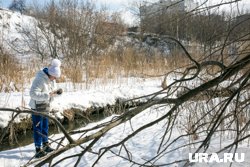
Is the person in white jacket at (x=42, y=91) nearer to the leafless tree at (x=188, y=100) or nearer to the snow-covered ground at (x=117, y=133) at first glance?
the snow-covered ground at (x=117, y=133)

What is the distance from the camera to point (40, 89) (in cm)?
444

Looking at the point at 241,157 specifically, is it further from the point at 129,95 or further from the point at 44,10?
the point at 44,10

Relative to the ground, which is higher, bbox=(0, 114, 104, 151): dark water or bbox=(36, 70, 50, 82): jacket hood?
bbox=(36, 70, 50, 82): jacket hood

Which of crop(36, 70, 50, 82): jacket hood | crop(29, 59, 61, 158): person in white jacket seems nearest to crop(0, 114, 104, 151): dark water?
crop(29, 59, 61, 158): person in white jacket

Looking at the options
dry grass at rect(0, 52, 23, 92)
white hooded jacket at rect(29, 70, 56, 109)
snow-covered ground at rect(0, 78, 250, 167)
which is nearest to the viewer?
snow-covered ground at rect(0, 78, 250, 167)

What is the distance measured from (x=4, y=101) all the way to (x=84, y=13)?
6534 mm

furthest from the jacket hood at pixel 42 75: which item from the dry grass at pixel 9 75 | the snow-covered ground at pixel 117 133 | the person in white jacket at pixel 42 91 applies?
the dry grass at pixel 9 75

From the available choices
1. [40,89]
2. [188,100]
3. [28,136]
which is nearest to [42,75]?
[40,89]

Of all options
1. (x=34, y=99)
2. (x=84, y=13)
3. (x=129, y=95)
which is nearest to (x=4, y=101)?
(x=34, y=99)

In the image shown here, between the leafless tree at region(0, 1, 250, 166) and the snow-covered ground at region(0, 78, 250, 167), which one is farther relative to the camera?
the snow-covered ground at region(0, 78, 250, 167)

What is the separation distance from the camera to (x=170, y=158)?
3.54m

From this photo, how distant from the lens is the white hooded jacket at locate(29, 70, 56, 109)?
4392 millimetres

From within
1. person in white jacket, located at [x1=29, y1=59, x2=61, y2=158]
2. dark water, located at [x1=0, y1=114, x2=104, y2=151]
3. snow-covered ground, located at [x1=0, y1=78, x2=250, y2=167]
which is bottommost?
dark water, located at [x1=0, y1=114, x2=104, y2=151]

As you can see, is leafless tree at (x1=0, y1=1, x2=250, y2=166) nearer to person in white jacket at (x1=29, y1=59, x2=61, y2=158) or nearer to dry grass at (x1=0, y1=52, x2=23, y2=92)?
person in white jacket at (x1=29, y1=59, x2=61, y2=158)
